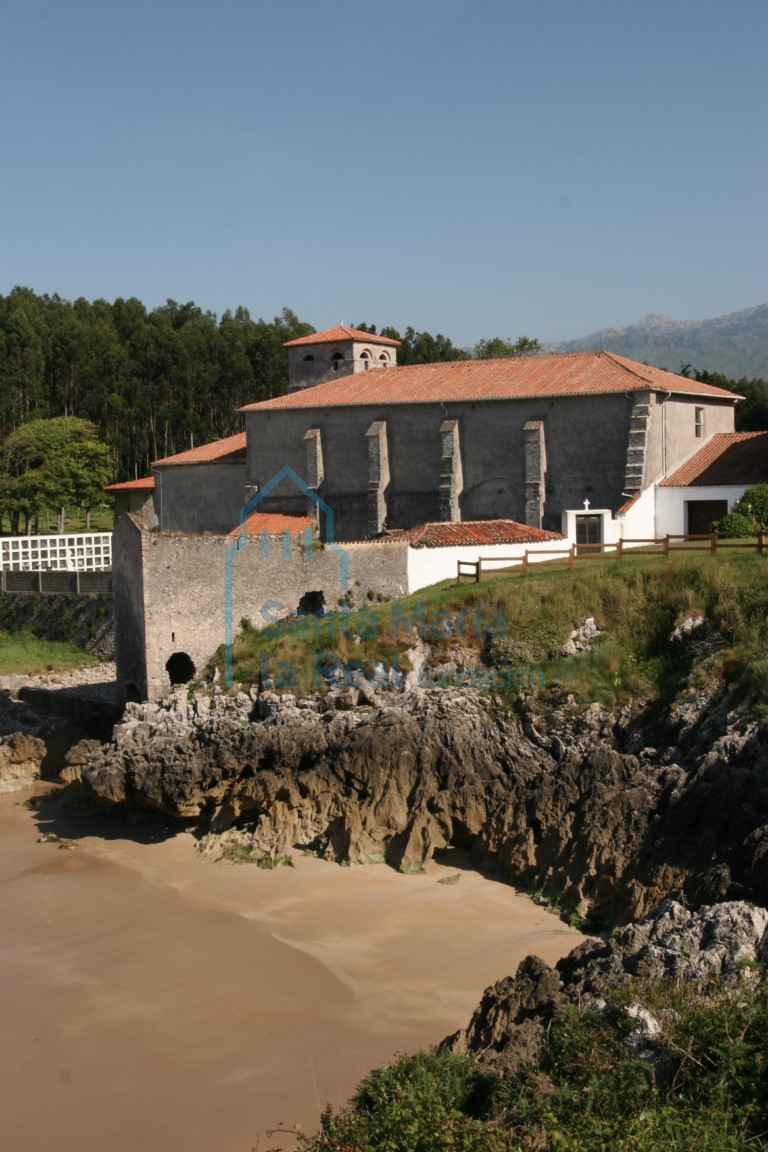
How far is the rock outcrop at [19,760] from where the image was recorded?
2719 cm

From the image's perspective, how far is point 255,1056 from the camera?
1454 centimetres

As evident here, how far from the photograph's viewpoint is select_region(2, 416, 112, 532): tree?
52.0 metres

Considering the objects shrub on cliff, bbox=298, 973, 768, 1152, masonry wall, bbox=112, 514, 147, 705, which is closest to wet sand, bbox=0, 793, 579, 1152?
shrub on cliff, bbox=298, 973, 768, 1152

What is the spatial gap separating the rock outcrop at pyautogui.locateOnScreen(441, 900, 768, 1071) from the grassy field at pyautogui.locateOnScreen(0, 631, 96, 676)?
23975mm

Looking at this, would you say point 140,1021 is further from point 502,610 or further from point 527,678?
point 502,610

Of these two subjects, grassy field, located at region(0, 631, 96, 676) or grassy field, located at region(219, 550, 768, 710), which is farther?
grassy field, located at region(0, 631, 96, 676)

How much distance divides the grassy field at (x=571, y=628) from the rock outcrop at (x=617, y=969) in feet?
24.4

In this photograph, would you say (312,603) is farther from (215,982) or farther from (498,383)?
(215,982)

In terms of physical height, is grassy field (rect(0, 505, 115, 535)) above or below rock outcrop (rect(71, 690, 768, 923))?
above

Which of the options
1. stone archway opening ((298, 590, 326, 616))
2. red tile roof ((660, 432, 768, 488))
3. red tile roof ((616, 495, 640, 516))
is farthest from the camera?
red tile roof ((660, 432, 768, 488))

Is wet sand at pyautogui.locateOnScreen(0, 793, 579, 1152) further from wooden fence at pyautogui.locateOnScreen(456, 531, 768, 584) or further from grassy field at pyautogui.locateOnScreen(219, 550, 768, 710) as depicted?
wooden fence at pyautogui.locateOnScreen(456, 531, 768, 584)

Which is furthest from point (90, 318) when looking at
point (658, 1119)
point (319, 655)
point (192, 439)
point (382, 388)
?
point (658, 1119)

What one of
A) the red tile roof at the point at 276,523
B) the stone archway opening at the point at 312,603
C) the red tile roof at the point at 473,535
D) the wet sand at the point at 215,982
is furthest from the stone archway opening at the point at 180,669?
the red tile roof at the point at 276,523

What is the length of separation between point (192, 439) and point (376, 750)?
138ft
